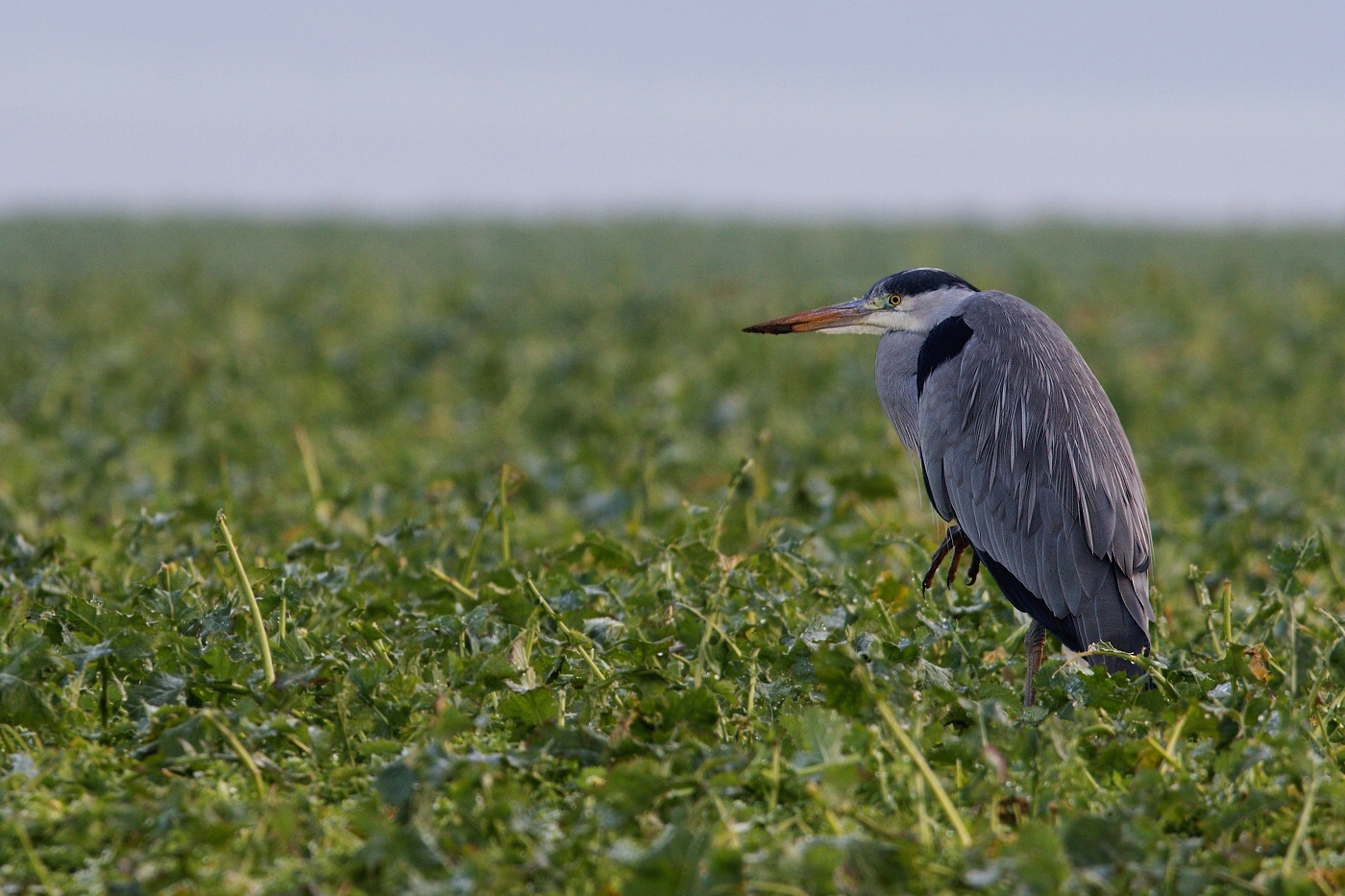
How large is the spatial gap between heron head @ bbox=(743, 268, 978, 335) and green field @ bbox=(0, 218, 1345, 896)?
0.56 meters

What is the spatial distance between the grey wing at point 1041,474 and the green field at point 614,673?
207 millimetres

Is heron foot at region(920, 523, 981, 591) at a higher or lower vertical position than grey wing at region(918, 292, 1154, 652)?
lower

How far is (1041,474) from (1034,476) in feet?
0.08

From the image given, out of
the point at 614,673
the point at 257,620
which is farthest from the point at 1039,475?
the point at 257,620

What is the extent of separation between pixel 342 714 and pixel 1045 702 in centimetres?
169

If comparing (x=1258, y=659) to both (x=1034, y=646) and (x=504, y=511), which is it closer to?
(x=1034, y=646)

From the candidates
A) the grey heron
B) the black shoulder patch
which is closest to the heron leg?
the grey heron

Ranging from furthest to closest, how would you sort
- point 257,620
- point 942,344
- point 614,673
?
point 942,344 < point 614,673 < point 257,620

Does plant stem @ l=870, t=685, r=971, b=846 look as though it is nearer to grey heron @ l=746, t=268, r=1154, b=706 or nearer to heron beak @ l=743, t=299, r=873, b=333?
grey heron @ l=746, t=268, r=1154, b=706

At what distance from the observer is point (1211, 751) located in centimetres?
300

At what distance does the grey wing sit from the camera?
12.7ft

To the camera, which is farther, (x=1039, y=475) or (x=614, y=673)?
(x=1039, y=475)

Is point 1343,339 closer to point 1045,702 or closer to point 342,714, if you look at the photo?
point 1045,702

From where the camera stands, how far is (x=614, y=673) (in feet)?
11.0
